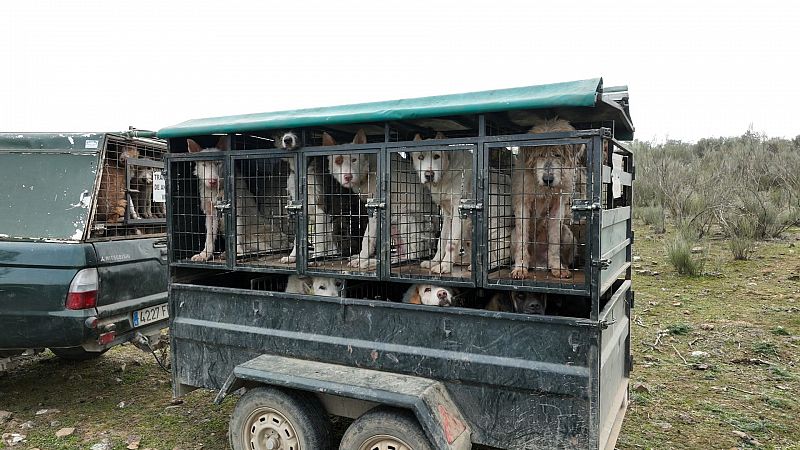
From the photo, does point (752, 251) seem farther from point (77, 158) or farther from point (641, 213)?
point (77, 158)

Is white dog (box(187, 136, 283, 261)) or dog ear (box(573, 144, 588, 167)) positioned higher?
dog ear (box(573, 144, 588, 167))

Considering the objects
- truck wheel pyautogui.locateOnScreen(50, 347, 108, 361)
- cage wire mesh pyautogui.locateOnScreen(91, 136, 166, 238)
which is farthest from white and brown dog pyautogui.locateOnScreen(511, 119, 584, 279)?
truck wheel pyautogui.locateOnScreen(50, 347, 108, 361)

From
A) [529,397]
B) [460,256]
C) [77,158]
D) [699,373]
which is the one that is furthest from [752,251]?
[77,158]

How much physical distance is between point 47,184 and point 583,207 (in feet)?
17.0

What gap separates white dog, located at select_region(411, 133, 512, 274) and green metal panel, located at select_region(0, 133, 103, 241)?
3349 mm

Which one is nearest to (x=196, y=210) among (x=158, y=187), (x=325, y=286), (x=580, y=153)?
(x=158, y=187)

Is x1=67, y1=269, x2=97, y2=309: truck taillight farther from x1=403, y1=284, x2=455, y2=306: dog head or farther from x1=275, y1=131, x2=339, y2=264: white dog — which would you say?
x1=403, y1=284, x2=455, y2=306: dog head

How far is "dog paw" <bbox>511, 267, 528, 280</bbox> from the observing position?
3.57 m

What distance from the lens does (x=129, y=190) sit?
6012mm

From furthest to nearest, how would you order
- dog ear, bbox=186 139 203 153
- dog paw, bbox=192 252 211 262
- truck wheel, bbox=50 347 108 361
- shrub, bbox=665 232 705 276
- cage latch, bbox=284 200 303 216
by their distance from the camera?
shrub, bbox=665 232 705 276 < truck wheel, bbox=50 347 108 361 < dog paw, bbox=192 252 211 262 < dog ear, bbox=186 139 203 153 < cage latch, bbox=284 200 303 216

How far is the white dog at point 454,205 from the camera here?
4.23 meters

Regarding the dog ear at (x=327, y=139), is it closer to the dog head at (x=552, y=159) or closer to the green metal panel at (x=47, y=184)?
the dog head at (x=552, y=159)

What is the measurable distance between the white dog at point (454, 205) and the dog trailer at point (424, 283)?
21 mm

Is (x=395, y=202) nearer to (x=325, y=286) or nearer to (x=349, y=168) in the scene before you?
(x=349, y=168)
